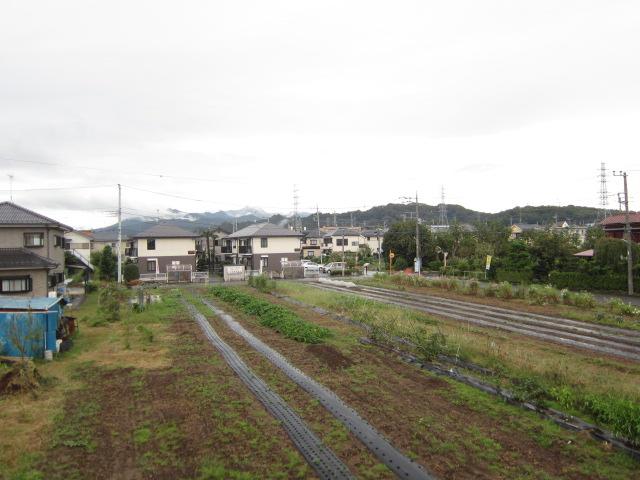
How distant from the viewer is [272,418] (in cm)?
765

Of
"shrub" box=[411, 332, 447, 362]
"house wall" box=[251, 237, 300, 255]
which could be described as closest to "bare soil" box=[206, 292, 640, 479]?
"shrub" box=[411, 332, 447, 362]

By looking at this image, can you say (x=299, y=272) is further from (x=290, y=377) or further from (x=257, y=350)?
(x=290, y=377)

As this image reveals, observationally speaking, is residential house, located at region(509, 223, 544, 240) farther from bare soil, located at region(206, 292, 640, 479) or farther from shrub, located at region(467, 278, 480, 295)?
bare soil, located at region(206, 292, 640, 479)

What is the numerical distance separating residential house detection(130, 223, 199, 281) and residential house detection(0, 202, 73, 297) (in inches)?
671

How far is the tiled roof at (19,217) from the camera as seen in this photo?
2262 centimetres

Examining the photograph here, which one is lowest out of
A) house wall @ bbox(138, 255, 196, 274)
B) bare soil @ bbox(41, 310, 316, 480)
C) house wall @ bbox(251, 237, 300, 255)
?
bare soil @ bbox(41, 310, 316, 480)

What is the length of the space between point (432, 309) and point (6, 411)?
54.7 ft

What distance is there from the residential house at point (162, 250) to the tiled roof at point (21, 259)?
19.5 m

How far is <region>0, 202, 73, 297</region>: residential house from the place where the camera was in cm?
2098

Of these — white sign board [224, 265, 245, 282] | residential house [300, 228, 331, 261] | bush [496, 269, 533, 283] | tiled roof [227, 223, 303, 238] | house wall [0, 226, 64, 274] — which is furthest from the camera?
residential house [300, 228, 331, 261]

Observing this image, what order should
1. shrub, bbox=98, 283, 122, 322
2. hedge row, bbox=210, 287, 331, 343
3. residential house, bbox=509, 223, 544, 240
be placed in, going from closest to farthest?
hedge row, bbox=210, 287, 331, 343 < shrub, bbox=98, 283, 122, 322 < residential house, bbox=509, 223, 544, 240

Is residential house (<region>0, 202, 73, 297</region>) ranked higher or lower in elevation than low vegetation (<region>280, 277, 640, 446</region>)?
higher

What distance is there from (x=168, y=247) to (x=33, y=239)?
1997cm

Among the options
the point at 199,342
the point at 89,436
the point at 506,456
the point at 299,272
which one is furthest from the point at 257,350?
the point at 299,272
